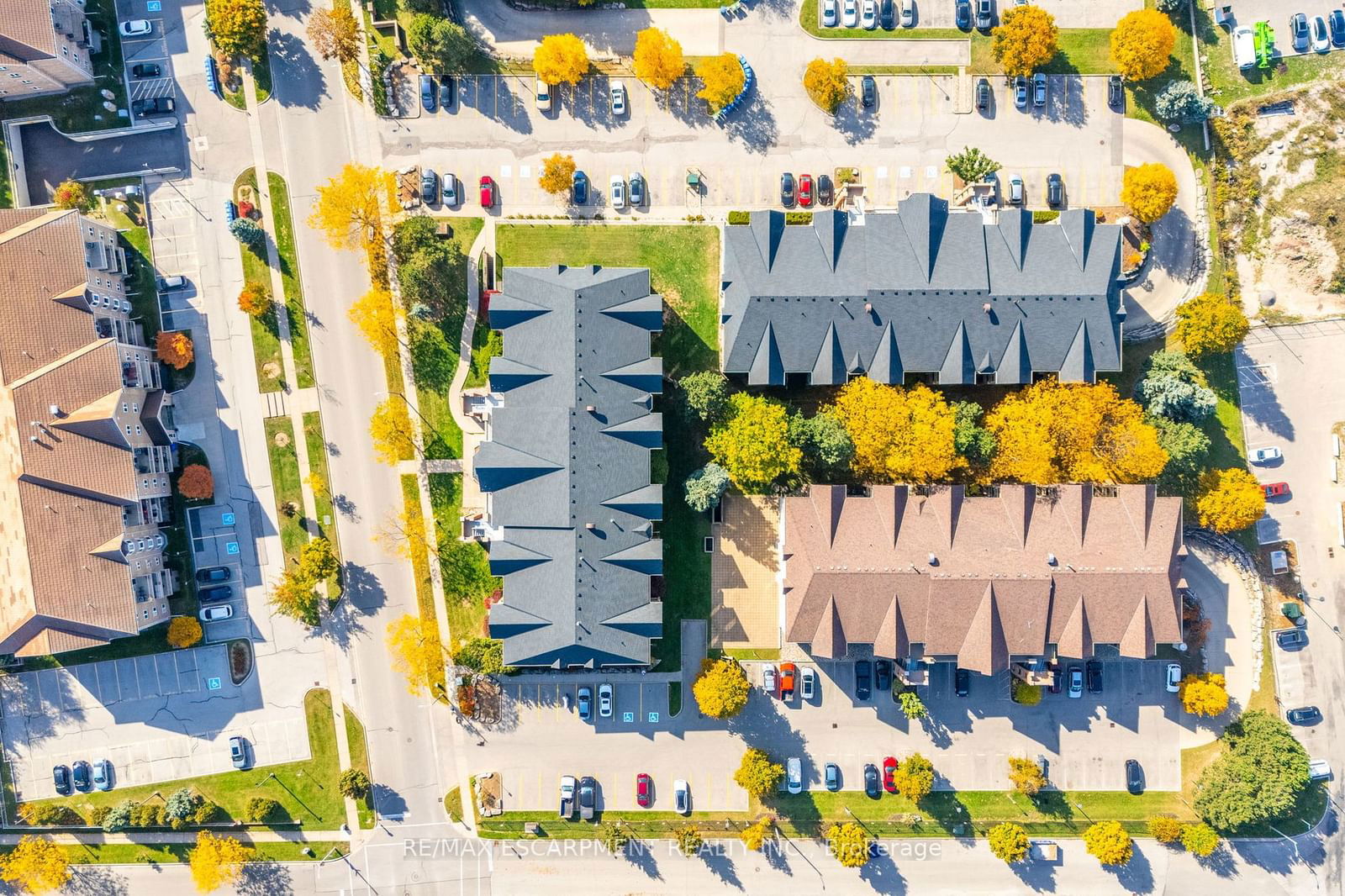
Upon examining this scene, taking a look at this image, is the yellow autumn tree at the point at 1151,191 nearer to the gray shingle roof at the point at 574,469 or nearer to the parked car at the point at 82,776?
the gray shingle roof at the point at 574,469

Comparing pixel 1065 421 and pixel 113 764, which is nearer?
pixel 1065 421

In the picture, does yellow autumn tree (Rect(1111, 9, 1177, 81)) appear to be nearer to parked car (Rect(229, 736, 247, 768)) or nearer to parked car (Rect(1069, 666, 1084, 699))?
parked car (Rect(1069, 666, 1084, 699))

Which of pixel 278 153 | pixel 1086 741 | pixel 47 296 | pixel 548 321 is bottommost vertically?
pixel 1086 741

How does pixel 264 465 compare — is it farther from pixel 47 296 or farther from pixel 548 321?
pixel 548 321

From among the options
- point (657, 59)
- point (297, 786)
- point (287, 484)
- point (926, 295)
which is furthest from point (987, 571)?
point (297, 786)

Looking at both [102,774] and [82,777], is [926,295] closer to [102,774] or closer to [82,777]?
[102,774]

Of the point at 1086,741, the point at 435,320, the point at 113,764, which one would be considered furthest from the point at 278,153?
the point at 1086,741
